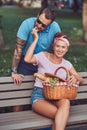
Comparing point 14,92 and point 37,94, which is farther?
point 14,92

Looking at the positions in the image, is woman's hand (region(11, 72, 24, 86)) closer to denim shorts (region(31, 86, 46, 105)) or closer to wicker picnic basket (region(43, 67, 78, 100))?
denim shorts (region(31, 86, 46, 105))

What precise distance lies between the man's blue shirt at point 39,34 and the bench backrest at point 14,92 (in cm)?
43

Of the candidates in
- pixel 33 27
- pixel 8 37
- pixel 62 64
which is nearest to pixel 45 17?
pixel 33 27

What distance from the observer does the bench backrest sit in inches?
220

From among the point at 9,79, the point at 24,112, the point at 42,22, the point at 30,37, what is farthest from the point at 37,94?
the point at 42,22

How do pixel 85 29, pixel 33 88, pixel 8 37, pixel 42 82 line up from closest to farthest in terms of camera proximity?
pixel 42 82
pixel 33 88
pixel 85 29
pixel 8 37

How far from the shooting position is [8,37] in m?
15.6

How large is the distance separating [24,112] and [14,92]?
0.29 meters

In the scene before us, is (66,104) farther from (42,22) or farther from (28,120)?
(42,22)

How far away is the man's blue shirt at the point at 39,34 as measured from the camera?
5.39 m

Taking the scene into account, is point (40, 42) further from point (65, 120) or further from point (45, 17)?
point (65, 120)

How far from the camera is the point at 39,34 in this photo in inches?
216

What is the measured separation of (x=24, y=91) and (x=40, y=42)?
67 cm

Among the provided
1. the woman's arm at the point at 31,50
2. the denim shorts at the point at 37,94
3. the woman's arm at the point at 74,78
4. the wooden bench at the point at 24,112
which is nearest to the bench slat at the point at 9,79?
the wooden bench at the point at 24,112
